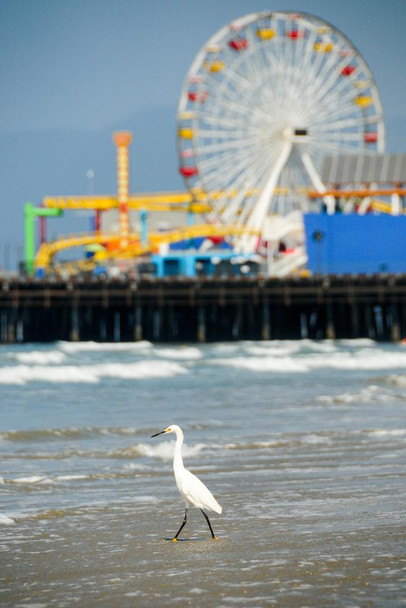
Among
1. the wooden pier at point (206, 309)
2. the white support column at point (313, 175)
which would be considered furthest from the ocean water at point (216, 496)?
the white support column at point (313, 175)

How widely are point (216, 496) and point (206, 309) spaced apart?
50.8m

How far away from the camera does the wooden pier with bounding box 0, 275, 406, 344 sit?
206 ft

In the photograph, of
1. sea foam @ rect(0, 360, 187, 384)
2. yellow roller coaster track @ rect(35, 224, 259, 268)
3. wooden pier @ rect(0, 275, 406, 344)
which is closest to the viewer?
sea foam @ rect(0, 360, 187, 384)

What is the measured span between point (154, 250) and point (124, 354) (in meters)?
33.0

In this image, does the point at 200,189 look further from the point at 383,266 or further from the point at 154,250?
the point at 383,266

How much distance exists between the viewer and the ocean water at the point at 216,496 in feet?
33.2

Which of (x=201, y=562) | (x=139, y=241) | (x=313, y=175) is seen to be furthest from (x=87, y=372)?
(x=139, y=241)

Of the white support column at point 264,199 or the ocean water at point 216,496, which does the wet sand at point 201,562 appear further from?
the white support column at point 264,199

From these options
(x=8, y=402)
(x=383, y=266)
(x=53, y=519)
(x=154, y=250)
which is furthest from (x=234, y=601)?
(x=154, y=250)

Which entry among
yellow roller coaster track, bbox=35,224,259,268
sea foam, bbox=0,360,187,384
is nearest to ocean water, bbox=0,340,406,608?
sea foam, bbox=0,360,187,384

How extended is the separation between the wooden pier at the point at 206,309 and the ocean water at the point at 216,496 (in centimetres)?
3227

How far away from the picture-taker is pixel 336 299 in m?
62.8

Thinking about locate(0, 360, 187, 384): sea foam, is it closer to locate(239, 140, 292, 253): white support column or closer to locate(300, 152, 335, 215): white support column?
Result: locate(239, 140, 292, 253): white support column

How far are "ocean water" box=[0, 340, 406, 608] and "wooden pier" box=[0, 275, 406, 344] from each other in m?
32.3
